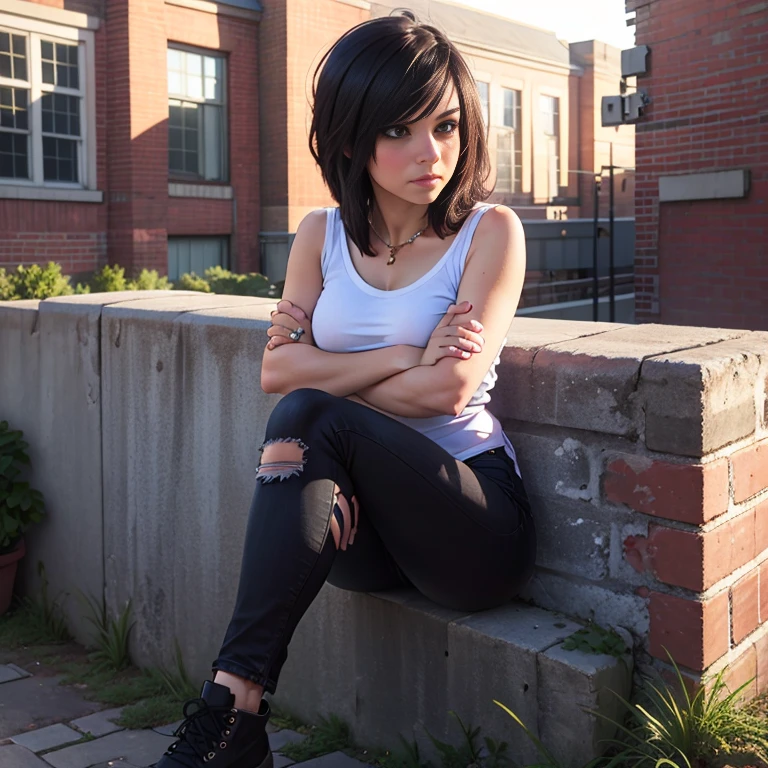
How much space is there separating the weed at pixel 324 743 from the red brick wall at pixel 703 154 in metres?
6.26

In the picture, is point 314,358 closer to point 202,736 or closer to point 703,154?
point 202,736

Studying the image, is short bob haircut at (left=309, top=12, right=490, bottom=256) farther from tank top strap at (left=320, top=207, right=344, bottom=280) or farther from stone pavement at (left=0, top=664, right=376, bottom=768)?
stone pavement at (left=0, top=664, right=376, bottom=768)

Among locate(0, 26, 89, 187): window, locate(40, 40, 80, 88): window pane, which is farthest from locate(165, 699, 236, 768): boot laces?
locate(40, 40, 80, 88): window pane

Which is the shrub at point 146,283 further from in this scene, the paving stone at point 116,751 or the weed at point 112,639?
the paving stone at point 116,751

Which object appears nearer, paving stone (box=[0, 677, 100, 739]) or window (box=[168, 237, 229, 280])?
paving stone (box=[0, 677, 100, 739])

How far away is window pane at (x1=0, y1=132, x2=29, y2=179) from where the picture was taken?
13.1 metres

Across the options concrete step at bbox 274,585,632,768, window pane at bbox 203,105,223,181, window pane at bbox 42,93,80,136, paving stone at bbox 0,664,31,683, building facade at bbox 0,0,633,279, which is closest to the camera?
concrete step at bbox 274,585,632,768

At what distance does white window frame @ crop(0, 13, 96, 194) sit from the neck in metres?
11.9

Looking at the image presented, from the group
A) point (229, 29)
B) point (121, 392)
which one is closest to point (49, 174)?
point (229, 29)

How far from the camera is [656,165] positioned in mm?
8578

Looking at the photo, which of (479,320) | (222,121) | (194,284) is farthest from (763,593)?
(222,121)

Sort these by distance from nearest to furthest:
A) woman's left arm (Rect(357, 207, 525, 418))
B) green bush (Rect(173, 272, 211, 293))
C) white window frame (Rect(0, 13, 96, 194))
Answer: woman's left arm (Rect(357, 207, 525, 418))
green bush (Rect(173, 272, 211, 293))
white window frame (Rect(0, 13, 96, 194))

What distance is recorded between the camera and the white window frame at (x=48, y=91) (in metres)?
13.0

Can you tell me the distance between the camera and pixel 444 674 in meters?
2.10
